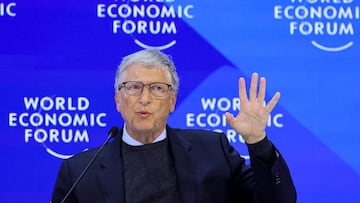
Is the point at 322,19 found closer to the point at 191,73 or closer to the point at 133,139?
the point at 191,73

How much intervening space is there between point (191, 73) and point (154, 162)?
2.88ft

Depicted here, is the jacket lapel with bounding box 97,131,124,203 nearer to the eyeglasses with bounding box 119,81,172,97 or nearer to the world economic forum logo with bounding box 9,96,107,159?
the eyeglasses with bounding box 119,81,172,97

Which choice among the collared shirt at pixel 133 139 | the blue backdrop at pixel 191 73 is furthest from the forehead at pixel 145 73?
the blue backdrop at pixel 191 73

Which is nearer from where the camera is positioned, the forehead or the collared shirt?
the forehead

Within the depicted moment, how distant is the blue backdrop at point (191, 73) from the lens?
9.67ft

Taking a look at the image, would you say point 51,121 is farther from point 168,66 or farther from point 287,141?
point 287,141

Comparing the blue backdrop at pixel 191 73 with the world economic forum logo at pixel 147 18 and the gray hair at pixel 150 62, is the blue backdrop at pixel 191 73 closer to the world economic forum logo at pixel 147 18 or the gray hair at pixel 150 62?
the world economic forum logo at pixel 147 18

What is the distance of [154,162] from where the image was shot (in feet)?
7.21

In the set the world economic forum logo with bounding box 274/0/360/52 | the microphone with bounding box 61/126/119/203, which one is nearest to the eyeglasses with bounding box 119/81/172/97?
the microphone with bounding box 61/126/119/203

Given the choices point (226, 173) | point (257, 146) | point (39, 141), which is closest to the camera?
point (257, 146)

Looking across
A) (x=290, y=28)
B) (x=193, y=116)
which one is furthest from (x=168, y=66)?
(x=290, y=28)

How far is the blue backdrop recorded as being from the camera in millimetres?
2947

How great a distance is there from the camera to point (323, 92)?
3014 millimetres

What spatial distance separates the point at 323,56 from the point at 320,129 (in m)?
0.37
